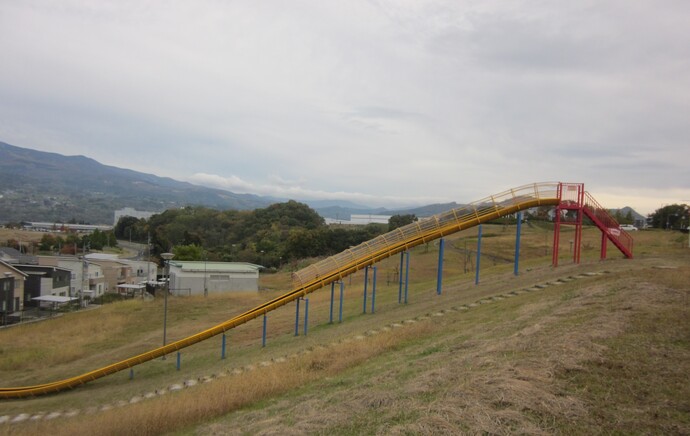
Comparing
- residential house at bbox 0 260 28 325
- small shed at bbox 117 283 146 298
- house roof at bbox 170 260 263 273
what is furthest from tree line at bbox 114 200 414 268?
residential house at bbox 0 260 28 325

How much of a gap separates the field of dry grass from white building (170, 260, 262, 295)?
2098cm

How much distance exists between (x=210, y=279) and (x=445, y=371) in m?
41.2

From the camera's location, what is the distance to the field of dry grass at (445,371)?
21.7 feet

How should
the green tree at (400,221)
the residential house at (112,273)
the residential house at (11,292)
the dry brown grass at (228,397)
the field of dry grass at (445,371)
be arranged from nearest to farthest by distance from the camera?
the field of dry grass at (445,371)
the dry brown grass at (228,397)
the residential house at (11,292)
the residential house at (112,273)
the green tree at (400,221)

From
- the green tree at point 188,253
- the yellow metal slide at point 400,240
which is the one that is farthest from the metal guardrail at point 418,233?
the green tree at point 188,253

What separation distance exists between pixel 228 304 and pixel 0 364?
55.4 ft

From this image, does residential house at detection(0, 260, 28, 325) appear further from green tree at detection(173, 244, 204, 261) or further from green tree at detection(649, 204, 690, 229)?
green tree at detection(649, 204, 690, 229)

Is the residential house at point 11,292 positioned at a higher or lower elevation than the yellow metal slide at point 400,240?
lower

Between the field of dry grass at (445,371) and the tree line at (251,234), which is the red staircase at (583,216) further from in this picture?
the tree line at (251,234)

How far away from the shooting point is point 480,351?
9758mm

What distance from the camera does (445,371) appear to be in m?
8.75

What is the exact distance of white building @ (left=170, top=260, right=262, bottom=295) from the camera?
1821 inches

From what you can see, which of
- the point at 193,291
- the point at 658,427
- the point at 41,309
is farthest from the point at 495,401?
the point at 41,309

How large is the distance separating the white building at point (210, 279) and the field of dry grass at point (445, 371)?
21.0 meters
